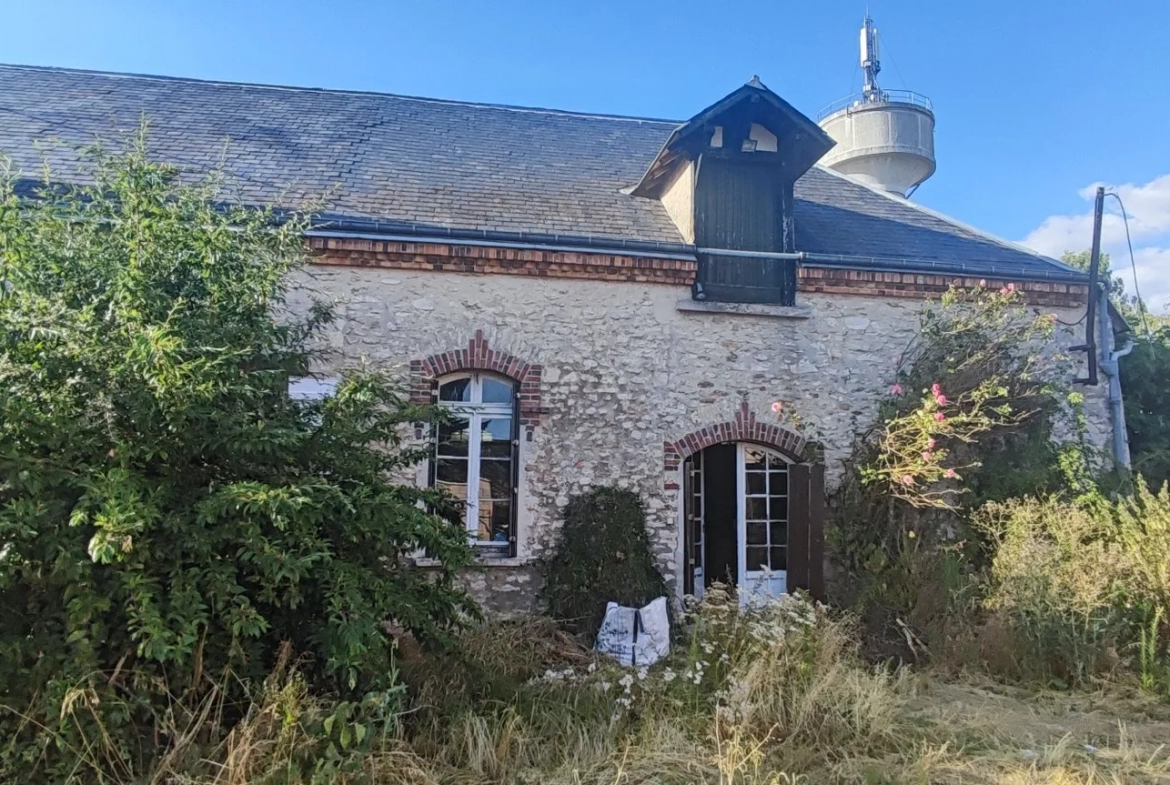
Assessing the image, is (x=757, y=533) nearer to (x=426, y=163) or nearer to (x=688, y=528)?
(x=688, y=528)

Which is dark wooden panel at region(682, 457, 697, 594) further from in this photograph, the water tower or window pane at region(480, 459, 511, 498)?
the water tower

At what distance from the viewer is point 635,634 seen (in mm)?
6430

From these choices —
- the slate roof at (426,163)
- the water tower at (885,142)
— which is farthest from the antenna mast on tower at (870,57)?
the slate roof at (426,163)

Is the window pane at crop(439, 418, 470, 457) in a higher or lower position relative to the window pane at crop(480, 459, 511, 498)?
higher

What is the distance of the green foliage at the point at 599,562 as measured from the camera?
271 inches

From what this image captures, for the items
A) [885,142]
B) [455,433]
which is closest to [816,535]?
[455,433]

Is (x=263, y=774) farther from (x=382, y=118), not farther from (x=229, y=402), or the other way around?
(x=382, y=118)

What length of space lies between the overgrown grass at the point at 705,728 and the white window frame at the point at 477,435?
2.10m

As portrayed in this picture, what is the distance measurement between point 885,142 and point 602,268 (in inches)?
511

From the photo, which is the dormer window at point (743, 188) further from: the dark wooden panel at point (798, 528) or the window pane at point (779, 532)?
the window pane at point (779, 532)

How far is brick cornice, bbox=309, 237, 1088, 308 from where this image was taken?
741cm

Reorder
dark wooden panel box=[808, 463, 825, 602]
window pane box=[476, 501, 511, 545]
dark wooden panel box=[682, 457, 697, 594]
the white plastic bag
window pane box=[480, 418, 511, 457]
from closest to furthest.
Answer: the white plastic bag
dark wooden panel box=[808, 463, 825, 602]
window pane box=[476, 501, 511, 545]
window pane box=[480, 418, 511, 457]
dark wooden panel box=[682, 457, 697, 594]

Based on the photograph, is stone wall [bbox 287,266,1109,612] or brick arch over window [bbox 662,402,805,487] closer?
stone wall [bbox 287,266,1109,612]

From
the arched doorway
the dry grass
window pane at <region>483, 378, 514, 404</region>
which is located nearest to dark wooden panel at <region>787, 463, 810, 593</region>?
the arched doorway
